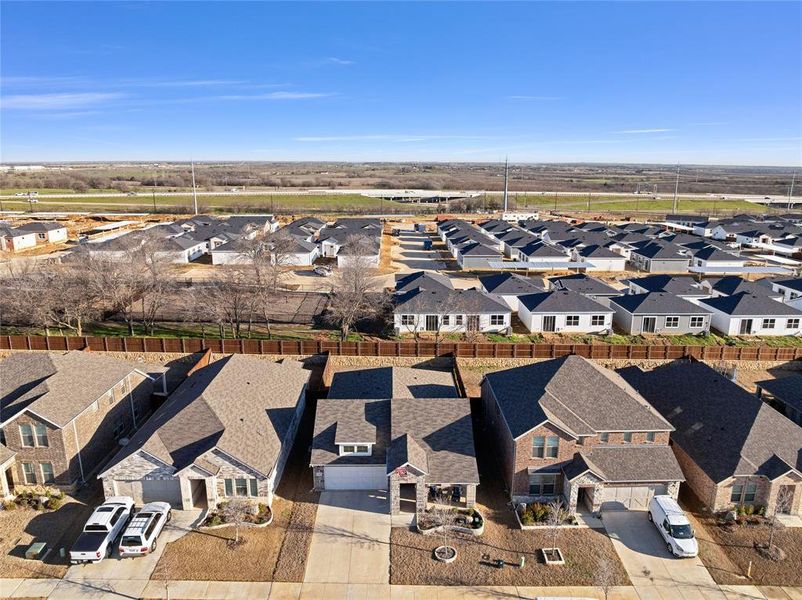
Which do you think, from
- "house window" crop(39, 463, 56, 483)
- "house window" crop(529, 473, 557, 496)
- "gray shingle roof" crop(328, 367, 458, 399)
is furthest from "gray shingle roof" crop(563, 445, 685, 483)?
"house window" crop(39, 463, 56, 483)

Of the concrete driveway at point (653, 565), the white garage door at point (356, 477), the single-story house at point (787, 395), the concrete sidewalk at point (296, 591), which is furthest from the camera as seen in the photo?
the single-story house at point (787, 395)

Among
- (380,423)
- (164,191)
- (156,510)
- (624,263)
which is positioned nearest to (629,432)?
(380,423)

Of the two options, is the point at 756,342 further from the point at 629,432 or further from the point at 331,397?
the point at 331,397

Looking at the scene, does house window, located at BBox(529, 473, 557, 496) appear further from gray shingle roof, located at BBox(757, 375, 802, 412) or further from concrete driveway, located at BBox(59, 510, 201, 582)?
gray shingle roof, located at BBox(757, 375, 802, 412)

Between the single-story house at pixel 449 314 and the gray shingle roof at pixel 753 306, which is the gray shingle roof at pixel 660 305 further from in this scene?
the single-story house at pixel 449 314

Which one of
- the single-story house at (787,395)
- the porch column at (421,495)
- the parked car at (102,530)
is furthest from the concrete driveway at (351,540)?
the single-story house at (787,395)

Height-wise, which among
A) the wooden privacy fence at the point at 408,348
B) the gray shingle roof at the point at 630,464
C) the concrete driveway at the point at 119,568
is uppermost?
the wooden privacy fence at the point at 408,348

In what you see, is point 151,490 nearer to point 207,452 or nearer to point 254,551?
point 207,452
